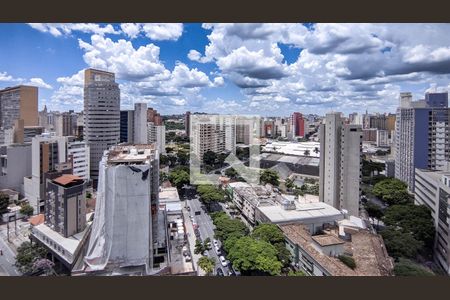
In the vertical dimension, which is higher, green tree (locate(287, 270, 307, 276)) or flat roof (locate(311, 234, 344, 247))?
flat roof (locate(311, 234, 344, 247))

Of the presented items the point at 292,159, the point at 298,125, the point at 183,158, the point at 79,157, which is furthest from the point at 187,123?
the point at 298,125

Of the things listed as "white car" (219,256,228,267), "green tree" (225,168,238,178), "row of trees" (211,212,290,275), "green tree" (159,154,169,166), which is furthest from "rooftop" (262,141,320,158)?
"white car" (219,256,228,267)

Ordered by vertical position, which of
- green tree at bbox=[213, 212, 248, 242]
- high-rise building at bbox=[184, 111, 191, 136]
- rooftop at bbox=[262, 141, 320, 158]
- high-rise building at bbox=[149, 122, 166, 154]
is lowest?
green tree at bbox=[213, 212, 248, 242]

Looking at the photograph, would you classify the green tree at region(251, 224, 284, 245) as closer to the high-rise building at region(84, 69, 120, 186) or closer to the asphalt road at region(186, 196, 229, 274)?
the asphalt road at region(186, 196, 229, 274)

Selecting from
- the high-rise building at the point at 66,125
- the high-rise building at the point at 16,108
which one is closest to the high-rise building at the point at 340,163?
the high-rise building at the point at 16,108

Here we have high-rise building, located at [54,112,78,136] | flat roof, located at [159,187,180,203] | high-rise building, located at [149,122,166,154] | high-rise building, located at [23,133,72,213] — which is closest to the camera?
high-rise building, located at [23,133,72,213]

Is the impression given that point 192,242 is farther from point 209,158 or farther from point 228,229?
point 209,158

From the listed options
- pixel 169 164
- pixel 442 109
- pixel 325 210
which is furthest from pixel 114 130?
pixel 442 109

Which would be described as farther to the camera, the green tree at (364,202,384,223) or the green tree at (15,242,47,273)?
the green tree at (364,202,384,223)
